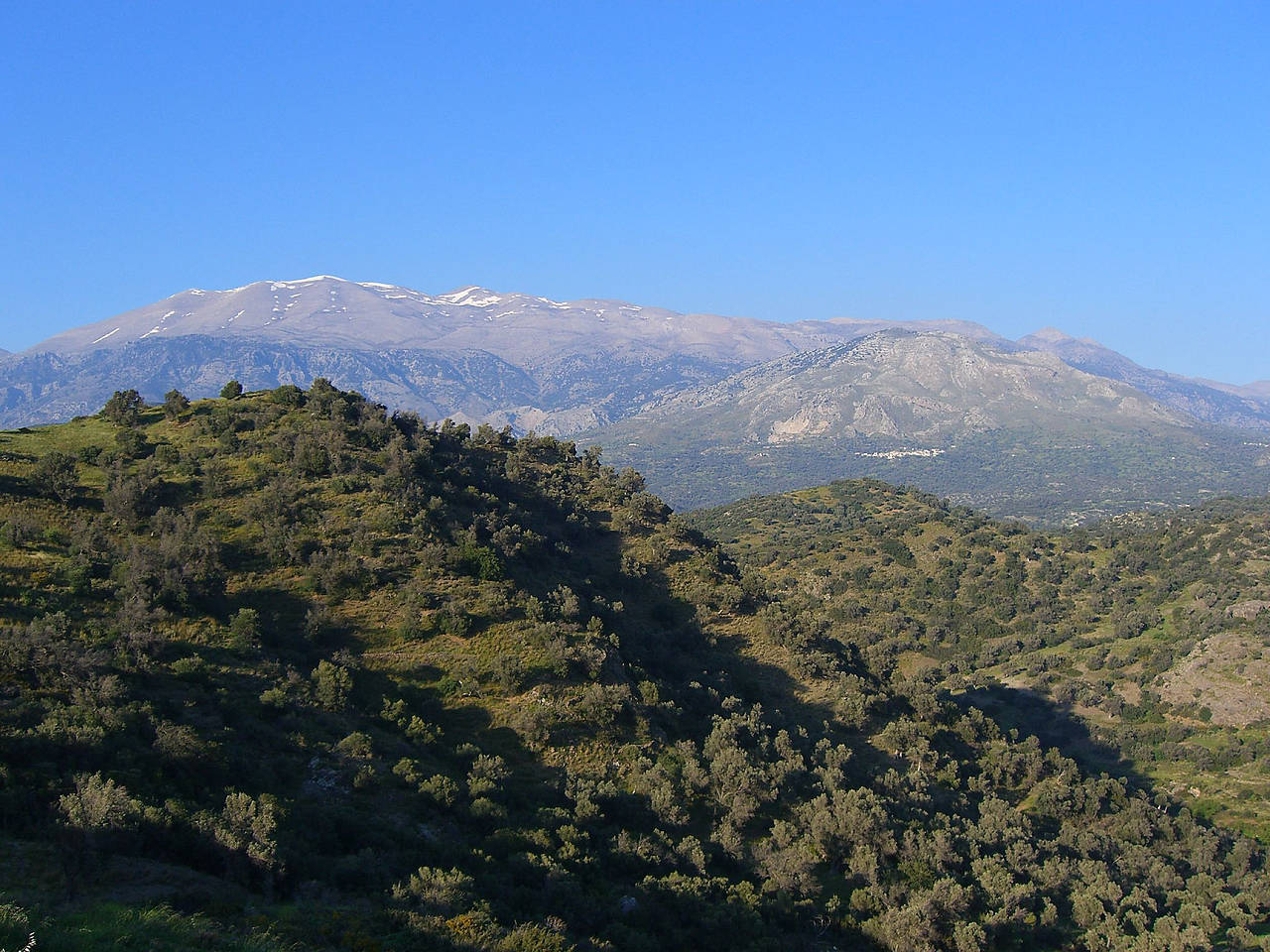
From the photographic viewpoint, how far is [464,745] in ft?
75.6

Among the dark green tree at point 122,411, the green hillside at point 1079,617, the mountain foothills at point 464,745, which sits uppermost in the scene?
the dark green tree at point 122,411

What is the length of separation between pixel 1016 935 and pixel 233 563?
25.1m

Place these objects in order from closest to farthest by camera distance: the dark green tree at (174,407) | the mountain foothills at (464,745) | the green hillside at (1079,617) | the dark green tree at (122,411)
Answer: the mountain foothills at (464,745)
the dark green tree at (122,411)
the dark green tree at (174,407)
the green hillside at (1079,617)

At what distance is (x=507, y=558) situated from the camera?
33.2m

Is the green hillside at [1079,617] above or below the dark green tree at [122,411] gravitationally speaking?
below

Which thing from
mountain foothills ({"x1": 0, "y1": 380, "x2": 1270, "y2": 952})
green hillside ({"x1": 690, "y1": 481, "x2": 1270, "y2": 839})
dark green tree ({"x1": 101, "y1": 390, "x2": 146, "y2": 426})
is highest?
dark green tree ({"x1": 101, "y1": 390, "x2": 146, "y2": 426})

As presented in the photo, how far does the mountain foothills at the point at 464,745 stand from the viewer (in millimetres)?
15047

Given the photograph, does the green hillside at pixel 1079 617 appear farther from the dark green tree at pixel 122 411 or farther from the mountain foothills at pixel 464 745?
the dark green tree at pixel 122 411

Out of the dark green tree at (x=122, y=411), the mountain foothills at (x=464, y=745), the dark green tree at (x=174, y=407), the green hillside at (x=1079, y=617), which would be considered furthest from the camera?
the green hillside at (x=1079, y=617)

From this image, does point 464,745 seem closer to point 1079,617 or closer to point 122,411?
point 122,411

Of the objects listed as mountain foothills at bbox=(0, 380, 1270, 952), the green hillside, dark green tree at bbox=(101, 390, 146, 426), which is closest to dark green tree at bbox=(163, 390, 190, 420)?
mountain foothills at bbox=(0, 380, 1270, 952)

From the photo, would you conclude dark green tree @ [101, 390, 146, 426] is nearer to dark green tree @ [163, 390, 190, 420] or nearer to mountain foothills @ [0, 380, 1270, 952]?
mountain foothills @ [0, 380, 1270, 952]

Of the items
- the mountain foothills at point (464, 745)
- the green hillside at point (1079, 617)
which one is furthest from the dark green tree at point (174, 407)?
the green hillside at point (1079, 617)

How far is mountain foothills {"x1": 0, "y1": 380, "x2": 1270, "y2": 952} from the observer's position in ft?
49.4
